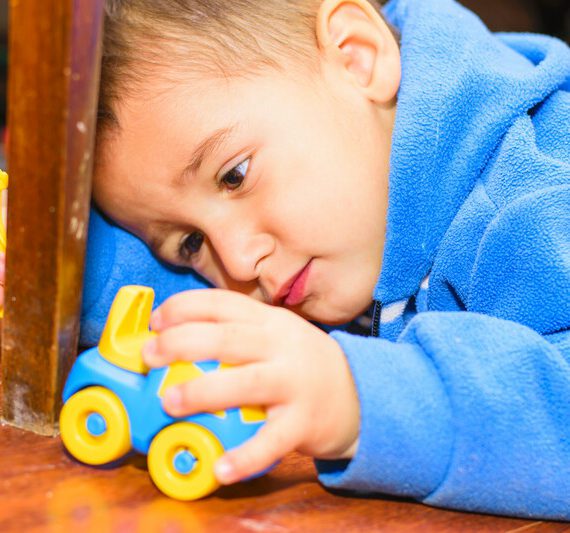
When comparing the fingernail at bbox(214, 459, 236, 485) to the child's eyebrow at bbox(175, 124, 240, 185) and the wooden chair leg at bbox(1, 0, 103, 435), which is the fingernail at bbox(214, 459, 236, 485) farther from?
the child's eyebrow at bbox(175, 124, 240, 185)

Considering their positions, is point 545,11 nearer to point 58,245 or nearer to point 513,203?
point 513,203

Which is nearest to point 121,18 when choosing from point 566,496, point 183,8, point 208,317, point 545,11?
point 183,8

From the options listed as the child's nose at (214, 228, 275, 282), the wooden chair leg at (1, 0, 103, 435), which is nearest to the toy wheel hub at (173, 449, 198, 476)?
the wooden chair leg at (1, 0, 103, 435)

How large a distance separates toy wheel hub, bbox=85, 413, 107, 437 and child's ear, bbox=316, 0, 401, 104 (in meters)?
0.46

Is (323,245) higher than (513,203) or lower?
lower

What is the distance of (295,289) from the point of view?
0.87 m

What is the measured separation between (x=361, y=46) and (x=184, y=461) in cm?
52

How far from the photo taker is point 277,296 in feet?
2.82

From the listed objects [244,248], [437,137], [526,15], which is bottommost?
[526,15]

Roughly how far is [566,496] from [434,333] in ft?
0.49

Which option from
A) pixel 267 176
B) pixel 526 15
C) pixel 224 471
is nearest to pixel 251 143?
pixel 267 176

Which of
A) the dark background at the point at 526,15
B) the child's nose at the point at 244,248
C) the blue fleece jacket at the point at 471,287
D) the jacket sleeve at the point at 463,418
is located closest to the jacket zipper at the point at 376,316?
the blue fleece jacket at the point at 471,287

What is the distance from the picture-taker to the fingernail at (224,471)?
21.4 inches

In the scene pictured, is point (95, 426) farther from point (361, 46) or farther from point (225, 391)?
point (361, 46)
